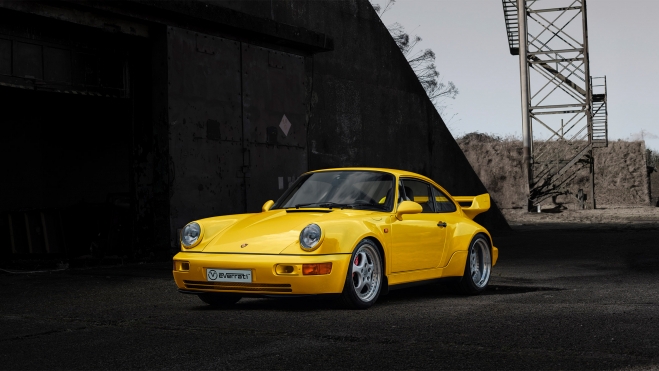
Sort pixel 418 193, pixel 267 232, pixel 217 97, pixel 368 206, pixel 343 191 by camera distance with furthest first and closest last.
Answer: pixel 217 97, pixel 418 193, pixel 343 191, pixel 368 206, pixel 267 232

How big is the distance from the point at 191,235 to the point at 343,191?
5.14 ft

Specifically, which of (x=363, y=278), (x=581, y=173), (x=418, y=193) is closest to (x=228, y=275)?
(x=363, y=278)

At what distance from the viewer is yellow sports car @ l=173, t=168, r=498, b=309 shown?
733cm

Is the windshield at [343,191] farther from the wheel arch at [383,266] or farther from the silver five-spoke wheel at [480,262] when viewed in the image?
the silver five-spoke wheel at [480,262]

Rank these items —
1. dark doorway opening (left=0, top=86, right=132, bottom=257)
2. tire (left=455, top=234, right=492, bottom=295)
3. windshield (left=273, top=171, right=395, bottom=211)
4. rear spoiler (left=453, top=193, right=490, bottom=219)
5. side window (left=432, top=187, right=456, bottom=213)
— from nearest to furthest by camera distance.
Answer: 1. windshield (left=273, top=171, right=395, bottom=211)
2. tire (left=455, top=234, right=492, bottom=295)
3. side window (left=432, top=187, right=456, bottom=213)
4. rear spoiler (left=453, top=193, right=490, bottom=219)
5. dark doorway opening (left=0, top=86, right=132, bottom=257)

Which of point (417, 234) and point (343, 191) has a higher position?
point (343, 191)

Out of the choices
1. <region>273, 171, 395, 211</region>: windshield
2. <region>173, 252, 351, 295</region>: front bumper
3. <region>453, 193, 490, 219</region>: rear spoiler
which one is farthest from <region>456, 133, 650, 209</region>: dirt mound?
<region>173, 252, 351, 295</region>: front bumper

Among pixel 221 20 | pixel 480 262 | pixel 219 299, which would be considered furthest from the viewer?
pixel 221 20

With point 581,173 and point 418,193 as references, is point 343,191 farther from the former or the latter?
point 581,173

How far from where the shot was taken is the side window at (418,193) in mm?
8828

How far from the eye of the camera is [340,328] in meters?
6.40

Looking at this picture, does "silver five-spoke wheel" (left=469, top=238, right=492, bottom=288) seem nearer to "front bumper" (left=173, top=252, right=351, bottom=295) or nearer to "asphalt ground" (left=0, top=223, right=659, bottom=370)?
"asphalt ground" (left=0, top=223, right=659, bottom=370)

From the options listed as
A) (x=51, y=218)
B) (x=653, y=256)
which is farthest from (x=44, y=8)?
(x=653, y=256)

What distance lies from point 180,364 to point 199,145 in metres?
10.5
